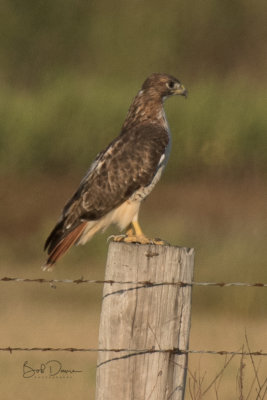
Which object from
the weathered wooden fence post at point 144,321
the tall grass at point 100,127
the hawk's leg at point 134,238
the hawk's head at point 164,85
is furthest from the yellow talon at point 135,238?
the tall grass at point 100,127

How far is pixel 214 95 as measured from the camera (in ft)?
57.4

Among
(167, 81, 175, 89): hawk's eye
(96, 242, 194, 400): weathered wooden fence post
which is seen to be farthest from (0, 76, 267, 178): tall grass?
(96, 242, 194, 400): weathered wooden fence post

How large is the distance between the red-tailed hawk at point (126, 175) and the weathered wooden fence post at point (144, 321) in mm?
1877

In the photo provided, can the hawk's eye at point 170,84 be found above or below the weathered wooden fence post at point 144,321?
above

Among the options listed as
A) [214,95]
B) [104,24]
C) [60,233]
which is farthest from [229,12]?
[60,233]

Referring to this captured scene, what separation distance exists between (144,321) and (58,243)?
1.80 meters

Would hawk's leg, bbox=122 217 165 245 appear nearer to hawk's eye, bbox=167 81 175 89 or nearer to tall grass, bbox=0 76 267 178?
hawk's eye, bbox=167 81 175 89

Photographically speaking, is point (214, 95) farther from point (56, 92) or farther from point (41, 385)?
point (41, 385)

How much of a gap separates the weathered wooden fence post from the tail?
1.62m

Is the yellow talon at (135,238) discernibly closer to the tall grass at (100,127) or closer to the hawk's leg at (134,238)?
the hawk's leg at (134,238)

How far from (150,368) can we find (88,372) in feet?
15.7

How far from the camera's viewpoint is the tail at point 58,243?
7.38 m

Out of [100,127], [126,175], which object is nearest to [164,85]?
[126,175]

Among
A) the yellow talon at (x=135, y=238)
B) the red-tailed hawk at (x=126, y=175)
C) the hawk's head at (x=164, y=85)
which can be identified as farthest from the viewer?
the hawk's head at (x=164, y=85)
